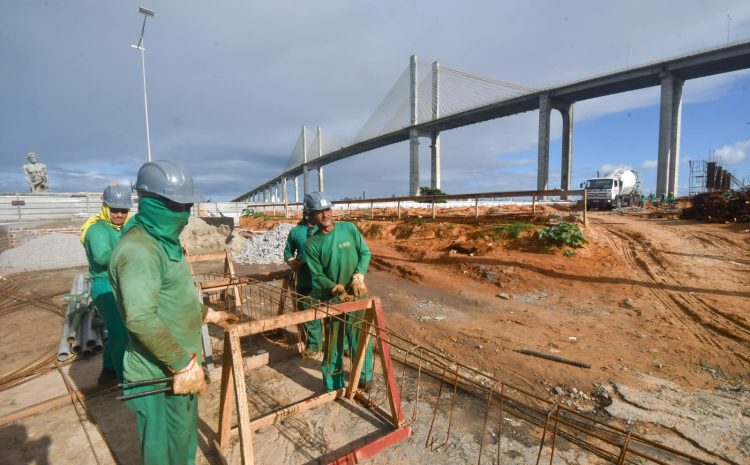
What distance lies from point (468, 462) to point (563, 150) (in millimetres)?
38083

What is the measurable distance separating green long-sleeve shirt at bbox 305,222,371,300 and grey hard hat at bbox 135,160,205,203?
1.70 meters

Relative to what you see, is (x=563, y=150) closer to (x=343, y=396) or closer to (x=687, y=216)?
(x=687, y=216)

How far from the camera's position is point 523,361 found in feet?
13.7

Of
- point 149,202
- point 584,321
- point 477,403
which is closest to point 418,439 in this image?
point 477,403

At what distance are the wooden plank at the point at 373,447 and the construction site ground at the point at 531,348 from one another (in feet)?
0.19

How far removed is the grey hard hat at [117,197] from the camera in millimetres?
3656

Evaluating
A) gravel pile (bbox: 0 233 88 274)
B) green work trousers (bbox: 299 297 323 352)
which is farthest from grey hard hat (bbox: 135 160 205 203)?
gravel pile (bbox: 0 233 88 274)

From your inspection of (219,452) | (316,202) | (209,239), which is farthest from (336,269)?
(209,239)

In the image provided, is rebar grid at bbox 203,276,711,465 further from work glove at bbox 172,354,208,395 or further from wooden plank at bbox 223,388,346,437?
work glove at bbox 172,354,208,395

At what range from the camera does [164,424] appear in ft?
6.48

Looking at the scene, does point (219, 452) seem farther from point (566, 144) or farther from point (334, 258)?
point (566, 144)

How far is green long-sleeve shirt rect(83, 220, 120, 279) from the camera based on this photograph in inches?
123

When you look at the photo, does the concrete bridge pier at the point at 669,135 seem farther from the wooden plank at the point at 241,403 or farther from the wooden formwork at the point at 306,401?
the wooden plank at the point at 241,403

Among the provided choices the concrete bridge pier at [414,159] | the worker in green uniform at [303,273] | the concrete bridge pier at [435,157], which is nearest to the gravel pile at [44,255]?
the worker in green uniform at [303,273]
